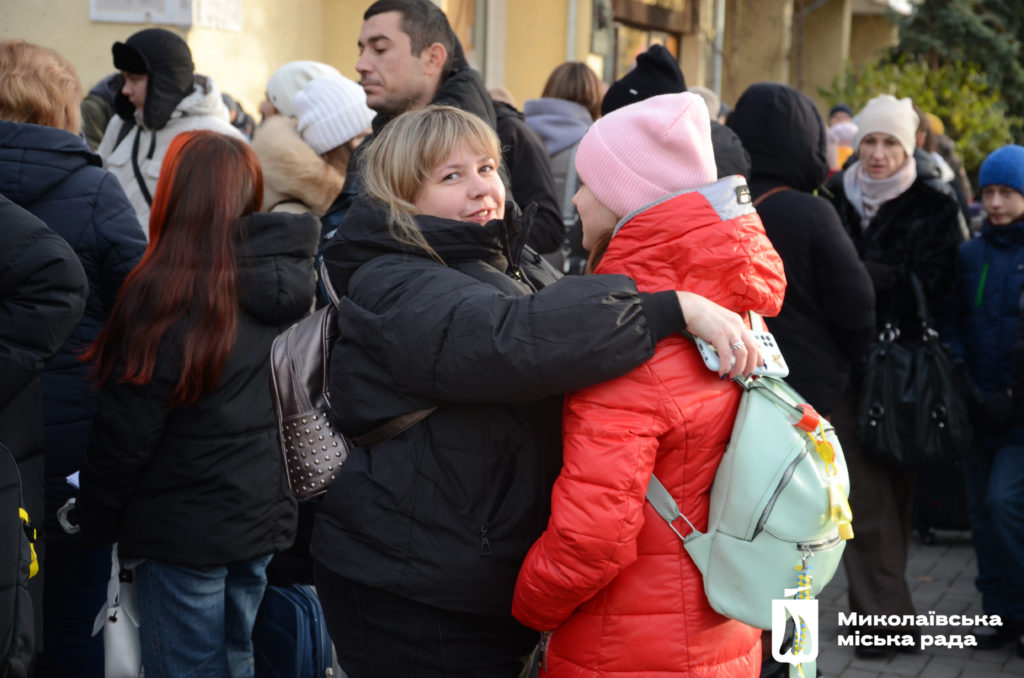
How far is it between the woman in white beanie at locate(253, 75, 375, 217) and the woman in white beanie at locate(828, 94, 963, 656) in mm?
2287

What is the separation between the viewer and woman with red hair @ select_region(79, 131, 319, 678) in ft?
11.3

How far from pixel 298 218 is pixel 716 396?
1.74 meters

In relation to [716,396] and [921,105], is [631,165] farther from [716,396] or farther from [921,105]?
[921,105]

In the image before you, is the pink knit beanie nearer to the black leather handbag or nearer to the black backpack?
the black backpack

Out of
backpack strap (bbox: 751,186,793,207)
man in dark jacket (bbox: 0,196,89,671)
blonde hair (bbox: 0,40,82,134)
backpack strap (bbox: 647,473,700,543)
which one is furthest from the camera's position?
backpack strap (bbox: 751,186,793,207)

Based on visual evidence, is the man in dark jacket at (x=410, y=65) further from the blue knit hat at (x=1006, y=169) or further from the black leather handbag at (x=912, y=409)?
the blue knit hat at (x=1006, y=169)

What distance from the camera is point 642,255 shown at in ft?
7.99

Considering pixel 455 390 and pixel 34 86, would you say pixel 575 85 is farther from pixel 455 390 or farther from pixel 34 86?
pixel 455 390

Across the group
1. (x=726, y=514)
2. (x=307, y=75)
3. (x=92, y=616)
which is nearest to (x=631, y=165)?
(x=726, y=514)

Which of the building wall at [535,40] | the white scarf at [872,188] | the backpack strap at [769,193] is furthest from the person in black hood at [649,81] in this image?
the building wall at [535,40]

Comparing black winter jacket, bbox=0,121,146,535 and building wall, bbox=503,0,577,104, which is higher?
building wall, bbox=503,0,577,104

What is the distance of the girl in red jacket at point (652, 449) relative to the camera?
227 cm

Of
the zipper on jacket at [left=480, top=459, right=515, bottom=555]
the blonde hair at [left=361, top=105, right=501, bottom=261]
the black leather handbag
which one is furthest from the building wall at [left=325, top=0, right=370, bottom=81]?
the zipper on jacket at [left=480, top=459, right=515, bottom=555]

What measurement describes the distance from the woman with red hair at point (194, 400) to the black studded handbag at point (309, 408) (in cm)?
77
